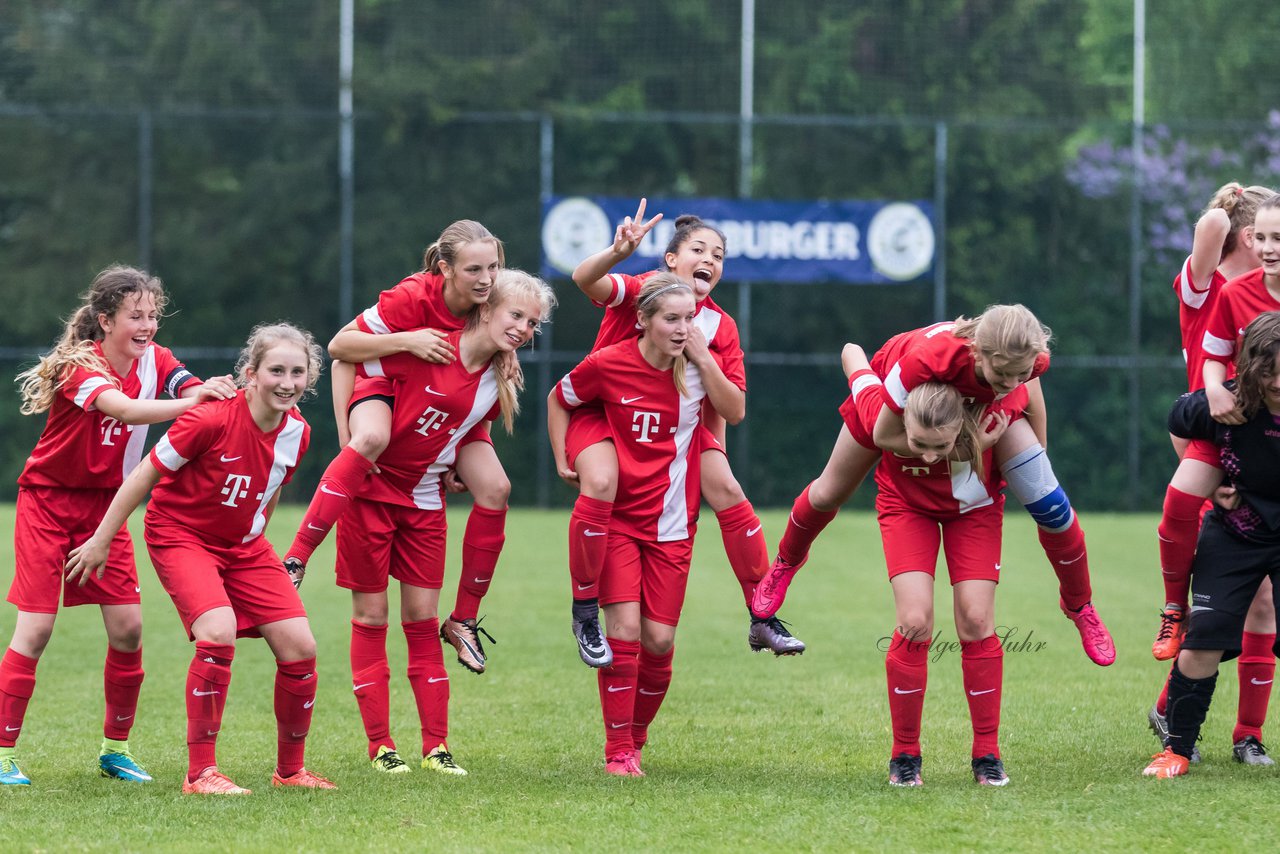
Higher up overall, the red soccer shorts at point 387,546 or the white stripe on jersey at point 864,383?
the white stripe on jersey at point 864,383

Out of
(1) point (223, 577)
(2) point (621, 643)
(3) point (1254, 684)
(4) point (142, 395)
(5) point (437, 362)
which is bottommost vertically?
(3) point (1254, 684)

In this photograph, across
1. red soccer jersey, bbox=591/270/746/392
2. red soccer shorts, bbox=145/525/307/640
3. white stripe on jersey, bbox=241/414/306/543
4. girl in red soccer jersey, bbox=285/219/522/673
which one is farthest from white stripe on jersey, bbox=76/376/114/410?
red soccer jersey, bbox=591/270/746/392

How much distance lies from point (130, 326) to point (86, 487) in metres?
0.60

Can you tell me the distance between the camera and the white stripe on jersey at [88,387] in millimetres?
5230

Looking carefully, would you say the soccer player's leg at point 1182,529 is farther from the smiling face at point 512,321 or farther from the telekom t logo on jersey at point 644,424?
the smiling face at point 512,321

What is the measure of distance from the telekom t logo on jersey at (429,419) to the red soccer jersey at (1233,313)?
8.87ft

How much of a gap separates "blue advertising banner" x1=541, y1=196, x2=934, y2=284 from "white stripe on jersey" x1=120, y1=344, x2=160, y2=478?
12.7 meters

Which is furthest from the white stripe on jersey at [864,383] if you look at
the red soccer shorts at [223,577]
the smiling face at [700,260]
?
the red soccer shorts at [223,577]

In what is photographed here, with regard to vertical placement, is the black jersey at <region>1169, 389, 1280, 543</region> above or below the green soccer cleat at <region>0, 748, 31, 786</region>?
above

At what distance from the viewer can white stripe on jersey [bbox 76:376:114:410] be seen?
5230 mm

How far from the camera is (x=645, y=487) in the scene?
552 centimetres

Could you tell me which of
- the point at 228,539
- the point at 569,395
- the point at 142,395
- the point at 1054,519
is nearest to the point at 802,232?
the point at 569,395

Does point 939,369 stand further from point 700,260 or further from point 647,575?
point 647,575

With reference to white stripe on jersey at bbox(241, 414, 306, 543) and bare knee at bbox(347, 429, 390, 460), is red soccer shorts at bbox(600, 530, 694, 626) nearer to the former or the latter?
bare knee at bbox(347, 429, 390, 460)
